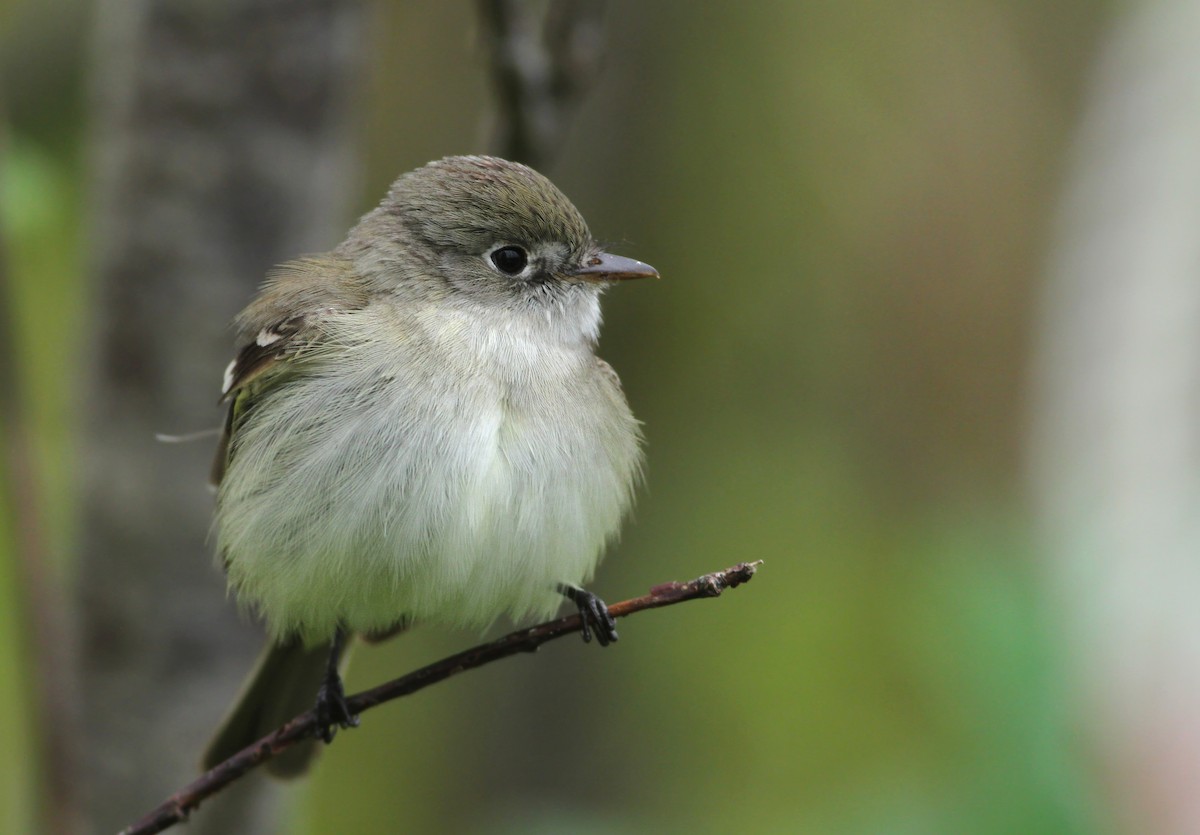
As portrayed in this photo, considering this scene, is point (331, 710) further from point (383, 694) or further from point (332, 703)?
point (383, 694)

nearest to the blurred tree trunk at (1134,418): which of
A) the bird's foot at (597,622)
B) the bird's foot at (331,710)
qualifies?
the bird's foot at (597,622)

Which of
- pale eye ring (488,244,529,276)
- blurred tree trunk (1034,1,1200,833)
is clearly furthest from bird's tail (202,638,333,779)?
blurred tree trunk (1034,1,1200,833)

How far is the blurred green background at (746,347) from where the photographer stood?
5.68m

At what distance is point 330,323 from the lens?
3402 millimetres

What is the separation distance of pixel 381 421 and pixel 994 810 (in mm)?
1837

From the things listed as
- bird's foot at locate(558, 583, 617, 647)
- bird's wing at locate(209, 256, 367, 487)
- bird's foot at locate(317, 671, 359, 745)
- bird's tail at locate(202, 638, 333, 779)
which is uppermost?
bird's wing at locate(209, 256, 367, 487)

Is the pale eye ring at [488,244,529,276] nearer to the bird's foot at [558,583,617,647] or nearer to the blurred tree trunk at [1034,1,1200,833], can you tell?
the bird's foot at [558,583,617,647]

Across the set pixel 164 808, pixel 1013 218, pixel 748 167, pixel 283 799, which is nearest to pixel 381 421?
pixel 164 808

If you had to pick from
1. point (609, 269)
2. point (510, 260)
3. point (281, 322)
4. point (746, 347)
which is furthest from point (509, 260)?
point (746, 347)

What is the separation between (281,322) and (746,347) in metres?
3.58

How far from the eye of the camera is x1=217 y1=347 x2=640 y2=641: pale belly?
3121 mm

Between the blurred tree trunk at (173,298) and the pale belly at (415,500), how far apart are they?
85 cm

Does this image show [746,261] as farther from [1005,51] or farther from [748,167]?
[1005,51]

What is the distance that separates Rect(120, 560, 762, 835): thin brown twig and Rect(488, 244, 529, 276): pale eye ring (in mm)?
1275
